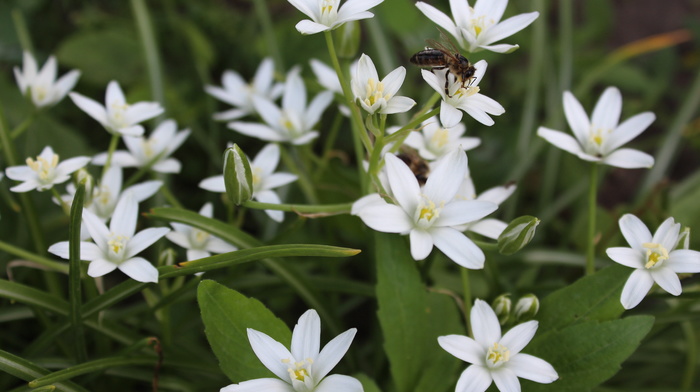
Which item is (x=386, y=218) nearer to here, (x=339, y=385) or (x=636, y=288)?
(x=339, y=385)

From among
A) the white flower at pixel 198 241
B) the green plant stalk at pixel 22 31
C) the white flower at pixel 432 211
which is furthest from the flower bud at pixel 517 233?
the green plant stalk at pixel 22 31

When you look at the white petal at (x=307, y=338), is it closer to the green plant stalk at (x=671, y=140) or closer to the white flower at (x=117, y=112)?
the white flower at (x=117, y=112)

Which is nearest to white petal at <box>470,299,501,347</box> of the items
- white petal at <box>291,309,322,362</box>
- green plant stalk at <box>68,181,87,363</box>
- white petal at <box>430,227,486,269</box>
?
white petal at <box>430,227,486,269</box>

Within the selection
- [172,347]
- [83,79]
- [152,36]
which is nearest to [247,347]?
[172,347]

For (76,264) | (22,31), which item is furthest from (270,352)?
(22,31)

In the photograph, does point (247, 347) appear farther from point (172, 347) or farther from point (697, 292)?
point (697, 292)
